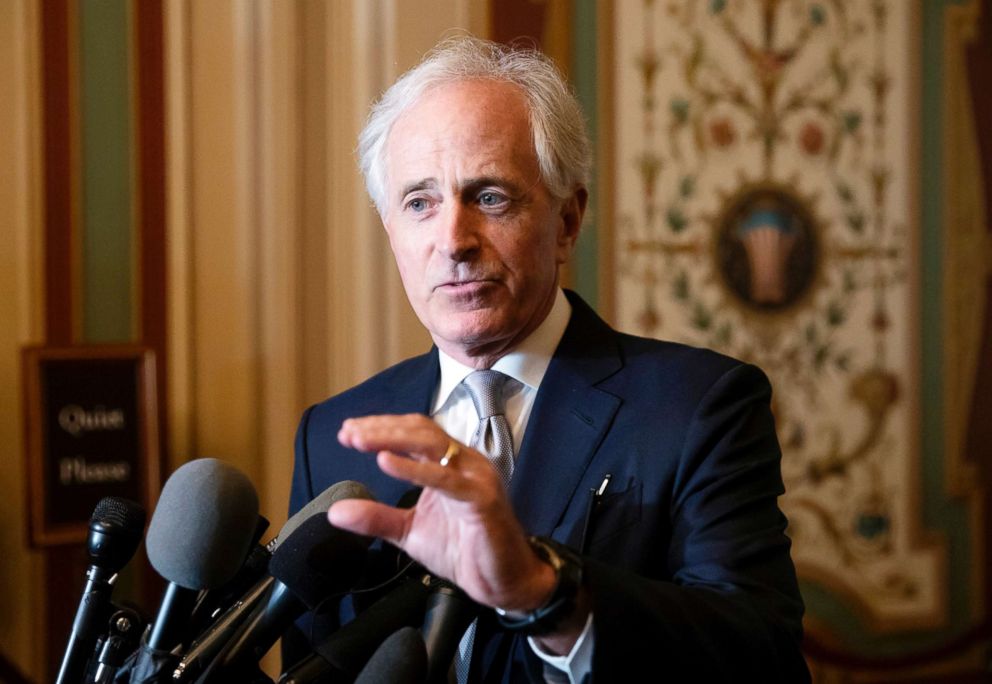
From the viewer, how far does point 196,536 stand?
41.3 inches

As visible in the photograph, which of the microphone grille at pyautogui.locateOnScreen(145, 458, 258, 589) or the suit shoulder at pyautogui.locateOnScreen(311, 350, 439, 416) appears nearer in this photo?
the microphone grille at pyautogui.locateOnScreen(145, 458, 258, 589)

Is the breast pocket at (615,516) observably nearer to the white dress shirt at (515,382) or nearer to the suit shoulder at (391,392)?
the white dress shirt at (515,382)

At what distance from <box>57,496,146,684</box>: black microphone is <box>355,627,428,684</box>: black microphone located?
303 millimetres

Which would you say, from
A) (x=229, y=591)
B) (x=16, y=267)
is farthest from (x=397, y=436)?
(x=16, y=267)

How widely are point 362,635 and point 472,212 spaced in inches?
27.0

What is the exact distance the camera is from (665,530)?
1403mm

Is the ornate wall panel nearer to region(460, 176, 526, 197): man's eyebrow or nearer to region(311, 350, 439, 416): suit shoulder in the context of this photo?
region(311, 350, 439, 416): suit shoulder

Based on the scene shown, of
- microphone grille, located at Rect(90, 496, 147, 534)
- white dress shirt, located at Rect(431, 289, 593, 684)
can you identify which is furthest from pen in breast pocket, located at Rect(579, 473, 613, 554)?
microphone grille, located at Rect(90, 496, 147, 534)

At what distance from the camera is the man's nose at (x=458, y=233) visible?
1505mm

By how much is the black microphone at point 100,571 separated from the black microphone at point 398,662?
1.00ft

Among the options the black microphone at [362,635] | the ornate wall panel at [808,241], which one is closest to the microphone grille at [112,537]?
the black microphone at [362,635]

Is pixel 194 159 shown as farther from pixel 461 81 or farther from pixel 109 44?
pixel 461 81

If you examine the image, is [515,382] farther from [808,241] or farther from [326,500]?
[808,241]

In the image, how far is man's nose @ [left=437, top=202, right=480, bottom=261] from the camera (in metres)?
1.50
